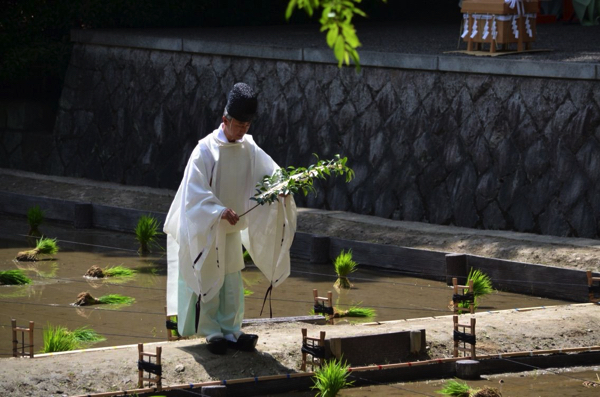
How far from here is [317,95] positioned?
14875mm

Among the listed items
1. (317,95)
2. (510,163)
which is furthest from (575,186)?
(317,95)

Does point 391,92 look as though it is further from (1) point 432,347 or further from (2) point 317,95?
(1) point 432,347

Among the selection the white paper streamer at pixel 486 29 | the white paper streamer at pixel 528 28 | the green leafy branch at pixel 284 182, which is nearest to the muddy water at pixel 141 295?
the green leafy branch at pixel 284 182

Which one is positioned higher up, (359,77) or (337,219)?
(359,77)

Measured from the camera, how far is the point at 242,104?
313 inches

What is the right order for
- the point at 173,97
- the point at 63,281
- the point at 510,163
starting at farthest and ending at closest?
1. the point at 173,97
2. the point at 510,163
3. the point at 63,281

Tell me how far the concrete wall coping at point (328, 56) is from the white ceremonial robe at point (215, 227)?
506 centimetres

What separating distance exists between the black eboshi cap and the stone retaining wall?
522 cm

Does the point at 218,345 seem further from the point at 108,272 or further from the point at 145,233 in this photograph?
the point at 145,233

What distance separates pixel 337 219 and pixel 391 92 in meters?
1.70

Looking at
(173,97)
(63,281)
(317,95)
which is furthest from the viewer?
(173,97)

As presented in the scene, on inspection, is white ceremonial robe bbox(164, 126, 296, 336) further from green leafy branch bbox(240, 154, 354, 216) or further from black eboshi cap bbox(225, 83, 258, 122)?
black eboshi cap bbox(225, 83, 258, 122)

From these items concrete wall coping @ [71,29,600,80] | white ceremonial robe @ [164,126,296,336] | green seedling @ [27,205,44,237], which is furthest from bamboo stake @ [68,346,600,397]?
green seedling @ [27,205,44,237]

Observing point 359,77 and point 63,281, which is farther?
point 359,77
